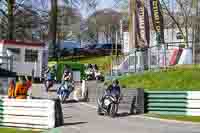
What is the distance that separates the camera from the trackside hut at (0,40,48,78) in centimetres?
4281

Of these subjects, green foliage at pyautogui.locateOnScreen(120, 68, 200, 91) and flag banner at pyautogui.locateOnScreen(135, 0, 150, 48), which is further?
flag banner at pyautogui.locateOnScreen(135, 0, 150, 48)

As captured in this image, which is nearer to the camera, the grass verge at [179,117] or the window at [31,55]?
the grass verge at [179,117]

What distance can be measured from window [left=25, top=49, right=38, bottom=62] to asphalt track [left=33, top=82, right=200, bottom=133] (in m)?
21.0

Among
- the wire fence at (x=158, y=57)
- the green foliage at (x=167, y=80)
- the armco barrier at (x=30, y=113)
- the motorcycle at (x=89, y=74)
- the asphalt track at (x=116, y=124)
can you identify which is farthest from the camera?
the motorcycle at (x=89, y=74)

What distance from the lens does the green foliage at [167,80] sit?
28.2 metres

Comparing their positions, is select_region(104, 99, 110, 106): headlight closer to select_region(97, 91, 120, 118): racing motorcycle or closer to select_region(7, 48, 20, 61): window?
select_region(97, 91, 120, 118): racing motorcycle

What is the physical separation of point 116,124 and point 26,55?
26246mm

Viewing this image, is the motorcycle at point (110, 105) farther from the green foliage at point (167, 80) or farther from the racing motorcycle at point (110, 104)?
the green foliage at point (167, 80)

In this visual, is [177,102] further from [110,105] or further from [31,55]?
[31,55]

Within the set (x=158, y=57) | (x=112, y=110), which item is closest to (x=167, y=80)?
(x=158, y=57)

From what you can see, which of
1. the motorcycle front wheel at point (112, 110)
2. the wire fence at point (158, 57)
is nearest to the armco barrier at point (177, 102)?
the motorcycle front wheel at point (112, 110)

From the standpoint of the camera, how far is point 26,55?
144 ft

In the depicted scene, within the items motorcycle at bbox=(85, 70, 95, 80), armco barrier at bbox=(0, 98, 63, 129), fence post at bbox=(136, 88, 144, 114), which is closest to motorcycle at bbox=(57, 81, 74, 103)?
fence post at bbox=(136, 88, 144, 114)

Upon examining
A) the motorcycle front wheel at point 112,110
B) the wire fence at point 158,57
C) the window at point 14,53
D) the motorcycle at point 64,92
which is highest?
the window at point 14,53
